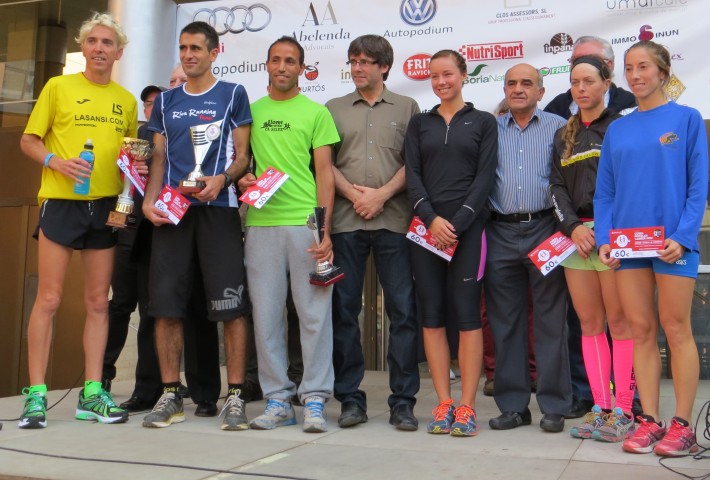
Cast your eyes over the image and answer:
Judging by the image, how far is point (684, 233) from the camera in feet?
11.8

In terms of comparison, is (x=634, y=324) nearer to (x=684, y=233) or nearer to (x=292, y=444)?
(x=684, y=233)

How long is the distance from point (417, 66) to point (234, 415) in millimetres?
2994

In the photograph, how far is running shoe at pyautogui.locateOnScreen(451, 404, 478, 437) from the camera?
13.1 feet

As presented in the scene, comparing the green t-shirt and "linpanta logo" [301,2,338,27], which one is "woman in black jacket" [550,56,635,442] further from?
"linpanta logo" [301,2,338,27]

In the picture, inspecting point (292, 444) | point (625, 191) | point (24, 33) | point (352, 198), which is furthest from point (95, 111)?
point (24, 33)

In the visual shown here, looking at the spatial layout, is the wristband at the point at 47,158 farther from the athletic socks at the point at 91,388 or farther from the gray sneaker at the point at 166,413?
the gray sneaker at the point at 166,413

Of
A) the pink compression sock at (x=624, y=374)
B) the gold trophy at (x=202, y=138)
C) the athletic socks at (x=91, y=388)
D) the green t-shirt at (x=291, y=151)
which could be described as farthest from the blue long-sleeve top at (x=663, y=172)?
the athletic socks at (x=91, y=388)

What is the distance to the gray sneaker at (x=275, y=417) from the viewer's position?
13.8ft

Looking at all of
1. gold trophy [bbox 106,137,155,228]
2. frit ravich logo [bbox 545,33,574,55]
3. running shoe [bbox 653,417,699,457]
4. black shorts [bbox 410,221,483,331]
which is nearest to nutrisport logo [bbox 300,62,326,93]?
frit ravich logo [bbox 545,33,574,55]

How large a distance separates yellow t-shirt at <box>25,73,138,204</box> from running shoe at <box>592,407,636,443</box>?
284 cm

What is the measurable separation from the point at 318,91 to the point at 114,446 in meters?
3.28

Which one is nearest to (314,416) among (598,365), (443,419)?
(443,419)

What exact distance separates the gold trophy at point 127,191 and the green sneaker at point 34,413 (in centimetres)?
98

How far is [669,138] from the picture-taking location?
3721 millimetres
